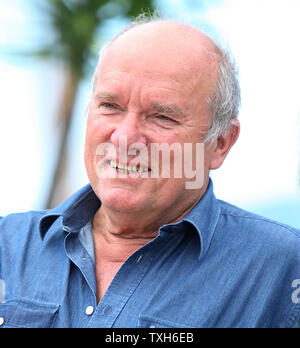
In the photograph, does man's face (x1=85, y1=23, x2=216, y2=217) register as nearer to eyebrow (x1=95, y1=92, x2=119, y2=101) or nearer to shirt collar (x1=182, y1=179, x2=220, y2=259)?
eyebrow (x1=95, y1=92, x2=119, y2=101)

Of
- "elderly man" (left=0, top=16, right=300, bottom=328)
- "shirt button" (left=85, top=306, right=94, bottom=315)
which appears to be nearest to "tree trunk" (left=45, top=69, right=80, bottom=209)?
"elderly man" (left=0, top=16, right=300, bottom=328)

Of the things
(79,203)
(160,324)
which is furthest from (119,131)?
(160,324)

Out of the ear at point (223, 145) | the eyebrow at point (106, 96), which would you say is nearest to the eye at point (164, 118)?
the eyebrow at point (106, 96)

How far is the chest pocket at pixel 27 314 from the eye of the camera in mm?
2387

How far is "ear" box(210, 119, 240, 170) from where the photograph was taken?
2738 mm

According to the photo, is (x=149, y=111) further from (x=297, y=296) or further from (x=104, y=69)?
(x=297, y=296)

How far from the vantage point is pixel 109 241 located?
2686 mm

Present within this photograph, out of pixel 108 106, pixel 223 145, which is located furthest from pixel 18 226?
pixel 223 145

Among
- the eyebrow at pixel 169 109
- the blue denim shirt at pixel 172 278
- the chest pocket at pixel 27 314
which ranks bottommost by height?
the chest pocket at pixel 27 314

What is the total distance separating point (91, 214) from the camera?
283 cm

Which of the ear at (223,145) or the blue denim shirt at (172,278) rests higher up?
the ear at (223,145)

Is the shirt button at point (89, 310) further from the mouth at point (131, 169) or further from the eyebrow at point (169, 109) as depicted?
the eyebrow at point (169, 109)

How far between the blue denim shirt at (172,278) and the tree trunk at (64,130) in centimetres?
585
